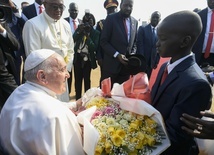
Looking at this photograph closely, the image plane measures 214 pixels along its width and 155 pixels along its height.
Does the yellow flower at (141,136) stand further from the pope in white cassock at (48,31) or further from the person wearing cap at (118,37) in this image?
the person wearing cap at (118,37)

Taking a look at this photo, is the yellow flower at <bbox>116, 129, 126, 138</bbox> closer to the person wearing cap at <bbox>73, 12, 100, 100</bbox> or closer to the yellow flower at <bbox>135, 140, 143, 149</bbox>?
the yellow flower at <bbox>135, 140, 143, 149</bbox>

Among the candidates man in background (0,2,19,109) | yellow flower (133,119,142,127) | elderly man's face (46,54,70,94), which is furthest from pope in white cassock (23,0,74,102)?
yellow flower (133,119,142,127)

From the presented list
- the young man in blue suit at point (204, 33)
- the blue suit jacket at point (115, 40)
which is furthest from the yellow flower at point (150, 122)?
the young man in blue suit at point (204, 33)

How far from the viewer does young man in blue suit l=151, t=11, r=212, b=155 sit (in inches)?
76.6

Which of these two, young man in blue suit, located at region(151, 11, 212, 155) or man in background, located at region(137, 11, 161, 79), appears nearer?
young man in blue suit, located at region(151, 11, 212, 155)

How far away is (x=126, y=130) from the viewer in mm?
2002

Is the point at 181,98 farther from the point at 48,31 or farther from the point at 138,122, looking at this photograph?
the point at 48,31

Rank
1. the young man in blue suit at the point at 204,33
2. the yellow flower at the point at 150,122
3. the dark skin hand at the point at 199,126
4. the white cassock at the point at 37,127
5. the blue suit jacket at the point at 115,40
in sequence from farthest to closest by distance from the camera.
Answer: the young man in blue suit at the point at 204,33 → the blue suit jacket at the point at 115,40 → the yellow flower at the point at 150,122 → the white cassock at the point at 37,127 → the dark skin hand at the point at 199,126

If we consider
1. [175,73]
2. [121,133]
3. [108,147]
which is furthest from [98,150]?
[175,73]

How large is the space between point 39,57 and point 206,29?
442 centimetres

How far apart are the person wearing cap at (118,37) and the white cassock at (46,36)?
1008mm

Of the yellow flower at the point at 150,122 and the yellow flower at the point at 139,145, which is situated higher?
the yellow flower at the point at 150,122

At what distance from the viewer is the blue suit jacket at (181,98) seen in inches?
76.0

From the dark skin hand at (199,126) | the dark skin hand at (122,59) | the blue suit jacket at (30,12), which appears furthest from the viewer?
the blue suit jacket at (30,12)
